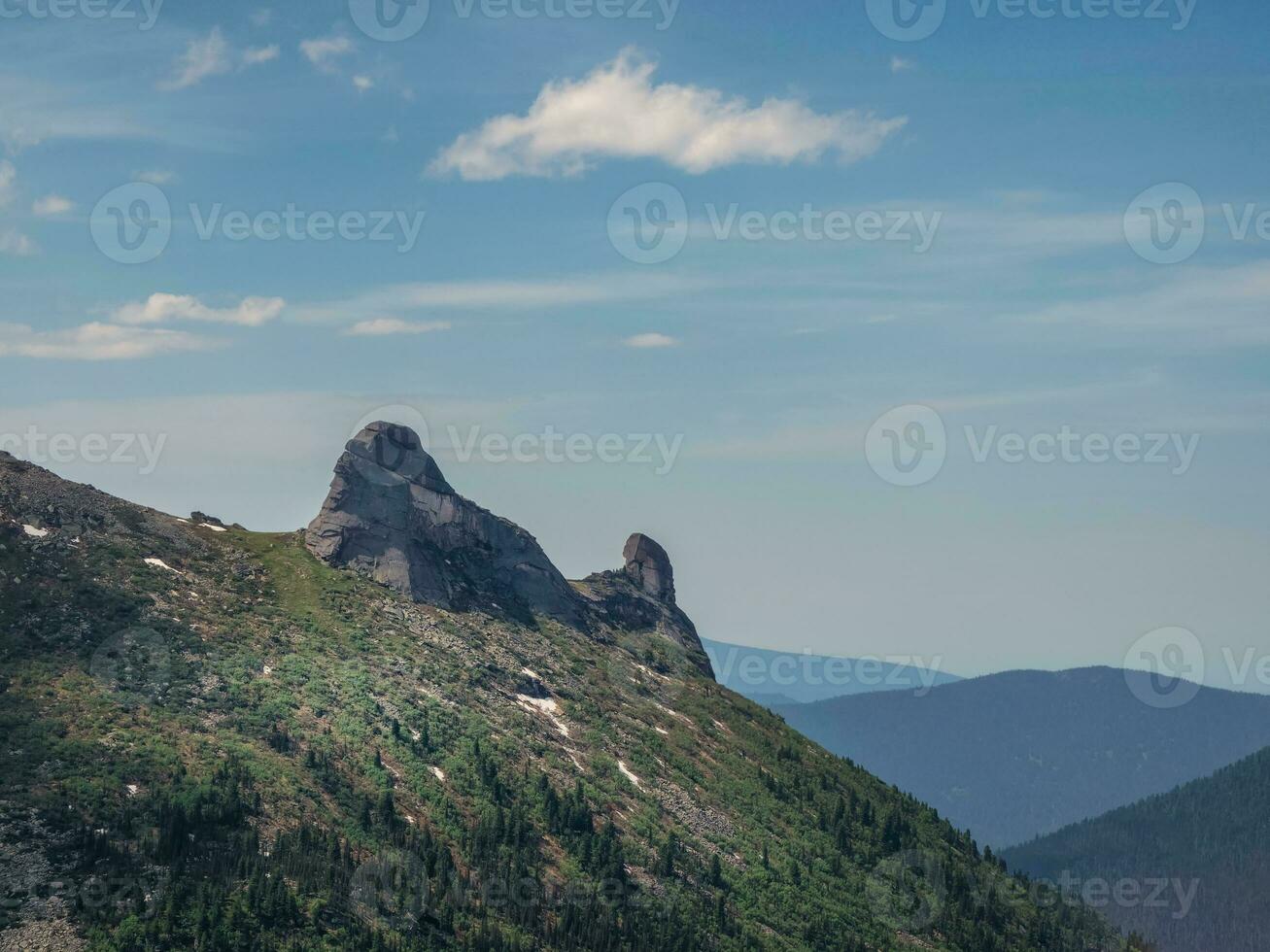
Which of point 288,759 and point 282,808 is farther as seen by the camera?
point 288,759

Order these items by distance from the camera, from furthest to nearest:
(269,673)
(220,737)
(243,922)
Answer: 1. (269,673)
2. (220,737)
3. (243,922)

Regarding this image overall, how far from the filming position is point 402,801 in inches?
6604

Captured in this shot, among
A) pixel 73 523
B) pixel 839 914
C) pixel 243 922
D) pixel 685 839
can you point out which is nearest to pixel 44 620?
pixel 73 523

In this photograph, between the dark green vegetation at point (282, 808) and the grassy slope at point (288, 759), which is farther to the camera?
the grassy slope at point (288, 759)

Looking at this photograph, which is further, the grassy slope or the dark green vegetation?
the grassy slope

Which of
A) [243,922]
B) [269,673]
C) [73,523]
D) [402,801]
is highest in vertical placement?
[73,523]

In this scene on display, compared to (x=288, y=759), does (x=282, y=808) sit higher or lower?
lower

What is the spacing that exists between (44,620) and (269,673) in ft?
93.1

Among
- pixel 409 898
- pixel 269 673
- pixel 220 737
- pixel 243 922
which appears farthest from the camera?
pixel 269 673

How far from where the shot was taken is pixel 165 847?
442 ft

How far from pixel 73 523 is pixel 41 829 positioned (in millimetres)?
73000

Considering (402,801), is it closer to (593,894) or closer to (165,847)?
(593,894)

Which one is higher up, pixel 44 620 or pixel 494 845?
pixel 44 620

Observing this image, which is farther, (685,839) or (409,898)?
(685,839)
